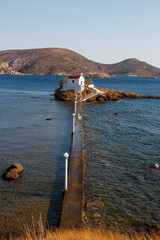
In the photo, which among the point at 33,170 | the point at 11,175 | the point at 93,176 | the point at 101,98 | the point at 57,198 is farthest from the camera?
the point at 101,98

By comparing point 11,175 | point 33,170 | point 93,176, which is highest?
point 11,175

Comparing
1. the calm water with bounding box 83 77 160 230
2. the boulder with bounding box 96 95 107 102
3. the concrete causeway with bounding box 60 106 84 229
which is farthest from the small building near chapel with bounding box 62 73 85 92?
the concrete causeway with bounding box 60 106 84 229

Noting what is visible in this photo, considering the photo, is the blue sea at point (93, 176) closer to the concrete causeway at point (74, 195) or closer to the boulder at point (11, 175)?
the boulder at point (11, 175)

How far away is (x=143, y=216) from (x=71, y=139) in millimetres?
12070

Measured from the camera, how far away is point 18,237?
8.47 meters

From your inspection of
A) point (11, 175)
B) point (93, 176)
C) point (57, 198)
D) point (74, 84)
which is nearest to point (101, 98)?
point (74, 84)

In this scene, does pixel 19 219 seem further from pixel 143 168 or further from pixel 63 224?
pixel 143 168

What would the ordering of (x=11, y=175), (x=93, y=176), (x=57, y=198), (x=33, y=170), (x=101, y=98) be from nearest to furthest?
(x=57, y=198)
(x=11, y=175)
(x=93, y=176)
(x=33, y=170)
(x=101, y=98)

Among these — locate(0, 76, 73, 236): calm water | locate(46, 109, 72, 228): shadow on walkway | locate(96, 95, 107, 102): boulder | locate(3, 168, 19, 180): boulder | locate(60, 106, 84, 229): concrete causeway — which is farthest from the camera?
locate(96, 95, 107, 102): boulder

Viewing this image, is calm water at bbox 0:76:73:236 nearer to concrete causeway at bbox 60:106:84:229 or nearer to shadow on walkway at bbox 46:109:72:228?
shadow on walkway at bbox 46:109:72:228

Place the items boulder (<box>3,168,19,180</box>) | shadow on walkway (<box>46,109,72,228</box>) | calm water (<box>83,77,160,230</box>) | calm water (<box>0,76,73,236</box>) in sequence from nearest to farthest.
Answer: shadow on walkway (<box>46,109,72,228</box>), calm water (<box>0,76,73,236</box>), calm water (<box>83,77,160,230</box>), boulder (<box>3,168,19,180</box>)

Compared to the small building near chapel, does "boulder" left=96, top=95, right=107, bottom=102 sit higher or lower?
lower

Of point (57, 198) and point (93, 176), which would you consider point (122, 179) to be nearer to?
point (93, 176)

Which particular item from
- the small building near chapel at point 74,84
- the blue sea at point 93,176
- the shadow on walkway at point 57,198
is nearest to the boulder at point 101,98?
the small building near chapel at point 74,84
